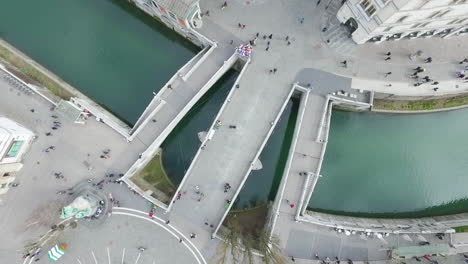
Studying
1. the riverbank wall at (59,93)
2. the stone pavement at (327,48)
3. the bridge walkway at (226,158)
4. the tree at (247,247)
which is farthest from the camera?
the stone pavement at (327,48)

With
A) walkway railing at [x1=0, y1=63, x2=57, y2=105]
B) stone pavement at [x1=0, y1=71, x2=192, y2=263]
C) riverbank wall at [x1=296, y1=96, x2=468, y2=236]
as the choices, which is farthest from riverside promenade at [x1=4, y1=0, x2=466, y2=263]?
walkway railing at [x1=0, y1=63, x2=57, y2=105]

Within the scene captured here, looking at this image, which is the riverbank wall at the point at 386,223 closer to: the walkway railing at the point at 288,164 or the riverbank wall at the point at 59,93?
the walkway railing at the point at 288,164

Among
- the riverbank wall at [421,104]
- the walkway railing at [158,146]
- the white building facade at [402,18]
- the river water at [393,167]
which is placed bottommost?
the walkway railing at [158,146]

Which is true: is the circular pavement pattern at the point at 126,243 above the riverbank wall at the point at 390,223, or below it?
below

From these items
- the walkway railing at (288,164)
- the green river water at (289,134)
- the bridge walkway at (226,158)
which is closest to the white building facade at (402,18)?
the walkway railing at (288,164)

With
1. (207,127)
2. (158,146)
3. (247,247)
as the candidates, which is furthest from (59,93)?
(247,247)

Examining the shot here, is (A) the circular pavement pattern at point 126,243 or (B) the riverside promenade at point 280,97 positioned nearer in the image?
(A) the circular pavement pattern at point 126,243

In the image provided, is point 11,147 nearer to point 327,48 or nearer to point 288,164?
point 288,164

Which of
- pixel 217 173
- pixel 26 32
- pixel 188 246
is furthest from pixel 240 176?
pixel 26 32
